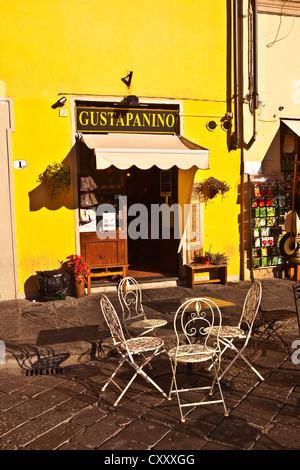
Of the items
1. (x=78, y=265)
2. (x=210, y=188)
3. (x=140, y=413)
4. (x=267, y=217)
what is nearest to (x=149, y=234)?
(x=210, y=188)

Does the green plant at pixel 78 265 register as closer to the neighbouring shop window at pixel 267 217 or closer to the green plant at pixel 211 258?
the green plant at pixel 211 258

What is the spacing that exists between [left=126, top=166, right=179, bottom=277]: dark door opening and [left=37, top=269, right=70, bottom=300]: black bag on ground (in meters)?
1.90

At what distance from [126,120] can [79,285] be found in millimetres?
3353

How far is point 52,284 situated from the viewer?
774cm

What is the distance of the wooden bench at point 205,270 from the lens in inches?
343

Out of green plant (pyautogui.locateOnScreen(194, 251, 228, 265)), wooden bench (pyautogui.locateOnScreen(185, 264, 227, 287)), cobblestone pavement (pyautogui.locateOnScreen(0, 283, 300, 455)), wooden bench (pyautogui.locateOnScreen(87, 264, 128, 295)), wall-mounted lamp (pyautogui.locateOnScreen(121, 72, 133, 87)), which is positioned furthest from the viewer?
green plant (pyautogui.locateOnScreen(194, 251, 228, 265))

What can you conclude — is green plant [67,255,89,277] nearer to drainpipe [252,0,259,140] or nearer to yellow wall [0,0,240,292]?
yellow wall [0,0,240,292]

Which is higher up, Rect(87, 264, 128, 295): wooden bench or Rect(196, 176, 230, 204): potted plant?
Rect(196, 176, 230, 204): potted plant

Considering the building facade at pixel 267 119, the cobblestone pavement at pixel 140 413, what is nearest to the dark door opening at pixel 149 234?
the building facade at pixel 267 119

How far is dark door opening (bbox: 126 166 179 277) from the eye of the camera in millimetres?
9320

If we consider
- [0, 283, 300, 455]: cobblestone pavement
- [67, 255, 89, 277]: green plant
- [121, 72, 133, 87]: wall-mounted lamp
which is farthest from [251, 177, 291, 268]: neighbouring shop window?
[0, 283, 300, 455]: cobblestone pavement

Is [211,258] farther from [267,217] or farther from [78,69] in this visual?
[78,69]

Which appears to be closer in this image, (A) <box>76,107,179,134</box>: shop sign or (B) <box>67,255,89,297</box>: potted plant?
(B) <box>67,255,89,297</box>: potted plant

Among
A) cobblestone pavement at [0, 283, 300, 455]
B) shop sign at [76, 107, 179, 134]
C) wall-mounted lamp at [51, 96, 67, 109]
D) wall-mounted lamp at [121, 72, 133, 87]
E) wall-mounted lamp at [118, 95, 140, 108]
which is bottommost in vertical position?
cobblestone pavement at [0, 283, 300, 455]
